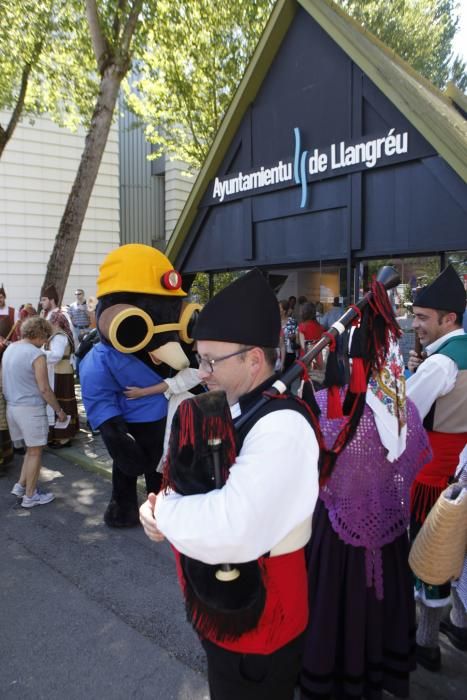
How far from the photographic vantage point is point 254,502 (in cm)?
125

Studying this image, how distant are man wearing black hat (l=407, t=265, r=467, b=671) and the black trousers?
1263 millimetres

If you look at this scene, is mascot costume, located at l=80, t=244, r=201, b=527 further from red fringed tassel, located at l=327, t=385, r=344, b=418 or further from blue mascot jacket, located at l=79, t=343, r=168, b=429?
red fringed tassel, located at l=327, t=385, r=344, b=418

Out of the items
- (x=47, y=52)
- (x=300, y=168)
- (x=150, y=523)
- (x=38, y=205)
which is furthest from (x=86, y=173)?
(x=38, y=205)

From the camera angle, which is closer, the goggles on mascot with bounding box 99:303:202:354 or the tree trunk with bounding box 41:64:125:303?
the goggles on mascot with bounding box 99:303:202:354

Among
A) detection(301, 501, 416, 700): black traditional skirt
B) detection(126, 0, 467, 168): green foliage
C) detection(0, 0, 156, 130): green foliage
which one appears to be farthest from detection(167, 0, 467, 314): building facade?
detection(126, 0, 467, 168): green foliage

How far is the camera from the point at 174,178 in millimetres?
19312

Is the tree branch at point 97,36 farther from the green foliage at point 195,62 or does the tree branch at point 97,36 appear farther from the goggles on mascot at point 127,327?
the goggles on mascot at point 127,327

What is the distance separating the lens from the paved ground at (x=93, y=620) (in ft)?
8.43

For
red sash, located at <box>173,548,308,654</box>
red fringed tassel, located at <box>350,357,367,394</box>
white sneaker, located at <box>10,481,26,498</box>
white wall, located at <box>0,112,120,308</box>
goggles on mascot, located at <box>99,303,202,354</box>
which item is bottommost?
white sneaker, located at <box>10,481,26,498</box>

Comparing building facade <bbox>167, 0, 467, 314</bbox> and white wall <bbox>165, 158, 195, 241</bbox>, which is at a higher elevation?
white wall <bbox>165, 158, 195, 241</bbox>

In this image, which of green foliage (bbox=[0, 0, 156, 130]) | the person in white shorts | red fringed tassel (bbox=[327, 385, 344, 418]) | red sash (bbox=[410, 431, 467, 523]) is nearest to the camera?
red fringed tassel (bbox=[327, 385, 344, 418])

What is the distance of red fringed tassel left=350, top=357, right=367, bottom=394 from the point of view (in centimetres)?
202

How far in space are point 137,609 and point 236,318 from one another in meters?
2.46

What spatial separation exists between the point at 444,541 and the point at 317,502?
1.83ft
